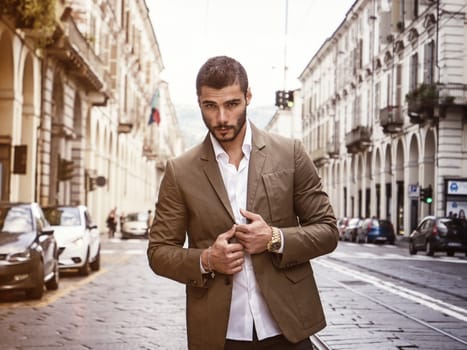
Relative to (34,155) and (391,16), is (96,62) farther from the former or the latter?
(391,16)

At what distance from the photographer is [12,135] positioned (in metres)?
23.2

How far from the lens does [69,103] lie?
3122 centimetres

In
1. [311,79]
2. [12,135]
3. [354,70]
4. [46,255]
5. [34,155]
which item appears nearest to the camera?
[46,255]

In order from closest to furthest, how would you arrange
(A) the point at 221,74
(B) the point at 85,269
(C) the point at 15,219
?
1. (A) the point at 221,74
2. (C) the point at 15,219
3. (B) the point at 85,269

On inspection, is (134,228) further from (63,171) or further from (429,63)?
(429,63)

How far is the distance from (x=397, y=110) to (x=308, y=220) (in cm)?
4089

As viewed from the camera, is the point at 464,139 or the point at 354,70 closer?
the point at 464,139

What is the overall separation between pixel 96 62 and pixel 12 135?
1057 cm

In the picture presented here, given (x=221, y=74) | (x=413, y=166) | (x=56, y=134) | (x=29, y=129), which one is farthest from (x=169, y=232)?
(x=413, y=166)

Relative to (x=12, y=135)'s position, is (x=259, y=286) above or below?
below

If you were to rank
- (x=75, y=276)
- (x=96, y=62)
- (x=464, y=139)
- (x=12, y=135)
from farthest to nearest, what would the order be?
1. (x=464, y=139)
2. (x=96, y=62)
3. (x=12, y=135)
4. (x=75, y=276)

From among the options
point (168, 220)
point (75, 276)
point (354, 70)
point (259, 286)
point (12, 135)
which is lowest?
point (75, 276)

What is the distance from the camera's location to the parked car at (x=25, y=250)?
1210 centimetres

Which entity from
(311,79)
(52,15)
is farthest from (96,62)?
(311,79)
